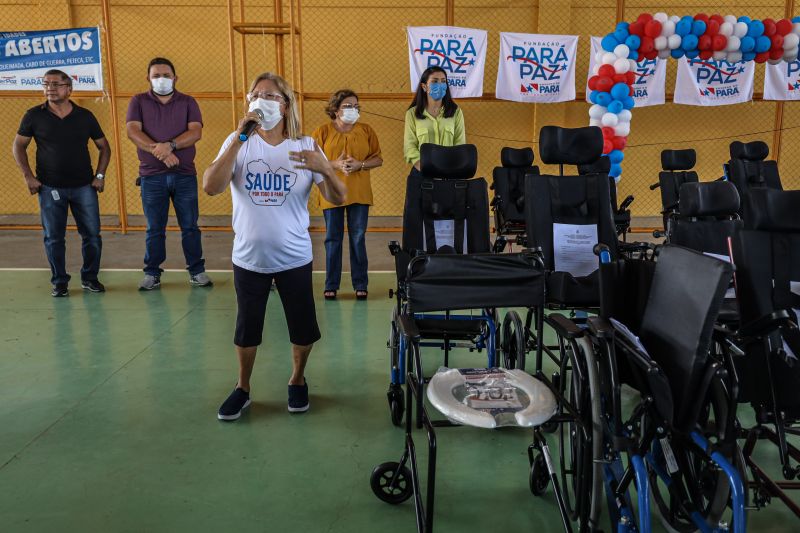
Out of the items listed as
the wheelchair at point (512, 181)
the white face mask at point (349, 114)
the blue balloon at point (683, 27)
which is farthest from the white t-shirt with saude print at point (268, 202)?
the blue balloon at point (683, 27)

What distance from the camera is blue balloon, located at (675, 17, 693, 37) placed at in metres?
6.00

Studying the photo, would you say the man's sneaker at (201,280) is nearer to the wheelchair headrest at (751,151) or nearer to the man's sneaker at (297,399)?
the man's sneaker at (297,399)

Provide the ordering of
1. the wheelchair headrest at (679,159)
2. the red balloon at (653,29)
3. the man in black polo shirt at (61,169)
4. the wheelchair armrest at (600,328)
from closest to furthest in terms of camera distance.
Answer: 1. the wheelchair armrest at (600,328)
2. the man in black polo shirt at (61,169)
3. the red balloon at (653,29)
4. the wheelchair headrest at (679,159)

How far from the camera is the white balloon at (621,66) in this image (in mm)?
6062

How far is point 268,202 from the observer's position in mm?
2590

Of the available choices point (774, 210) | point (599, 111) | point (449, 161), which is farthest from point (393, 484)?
point (599, 111)

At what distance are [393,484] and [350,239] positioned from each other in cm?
278

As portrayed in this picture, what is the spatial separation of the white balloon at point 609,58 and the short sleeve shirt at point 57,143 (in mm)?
4530

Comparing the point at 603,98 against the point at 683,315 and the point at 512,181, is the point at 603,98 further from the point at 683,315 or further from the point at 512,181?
the point at 683,315

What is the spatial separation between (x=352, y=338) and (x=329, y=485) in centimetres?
172

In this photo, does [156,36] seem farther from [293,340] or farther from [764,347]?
[764,347]

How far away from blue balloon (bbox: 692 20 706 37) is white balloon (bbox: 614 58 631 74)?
67cm

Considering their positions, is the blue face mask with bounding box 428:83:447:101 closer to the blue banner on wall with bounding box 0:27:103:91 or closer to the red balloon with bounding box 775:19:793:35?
the red balloon with bounding box 775:19:793:35

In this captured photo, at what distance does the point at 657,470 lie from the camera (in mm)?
1821
